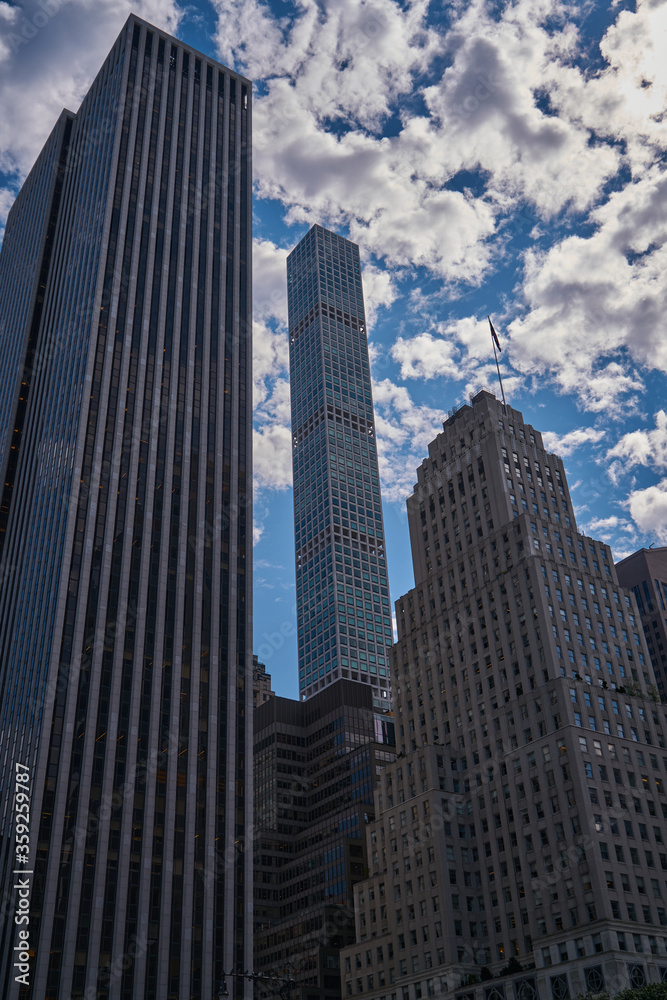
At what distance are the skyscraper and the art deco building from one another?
86.7 feet

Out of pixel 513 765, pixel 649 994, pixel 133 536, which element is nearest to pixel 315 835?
pixel 513 765

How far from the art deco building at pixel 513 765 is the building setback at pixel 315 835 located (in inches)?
935

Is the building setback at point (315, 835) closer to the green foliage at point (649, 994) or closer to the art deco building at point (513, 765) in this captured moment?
the art deco building at point (513, 765)

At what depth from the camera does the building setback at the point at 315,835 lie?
15888 centimetres

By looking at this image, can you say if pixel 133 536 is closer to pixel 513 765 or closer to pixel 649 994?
pixel 513 765

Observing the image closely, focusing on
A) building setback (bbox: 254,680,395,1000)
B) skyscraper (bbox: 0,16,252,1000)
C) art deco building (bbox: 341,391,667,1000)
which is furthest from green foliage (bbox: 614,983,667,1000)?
building setback (bbox: 254,680,395,1000)

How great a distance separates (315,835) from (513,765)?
69.2 meters

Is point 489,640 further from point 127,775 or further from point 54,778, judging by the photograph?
point 54,778

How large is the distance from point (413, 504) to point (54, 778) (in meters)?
85.1

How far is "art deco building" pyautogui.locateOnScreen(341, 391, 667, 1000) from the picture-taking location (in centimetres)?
10662

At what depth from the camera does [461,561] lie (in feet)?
493

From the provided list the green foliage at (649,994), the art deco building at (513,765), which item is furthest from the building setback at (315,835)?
the green foliage at (649,994)

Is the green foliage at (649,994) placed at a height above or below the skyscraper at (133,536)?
below

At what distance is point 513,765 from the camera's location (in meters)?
122
